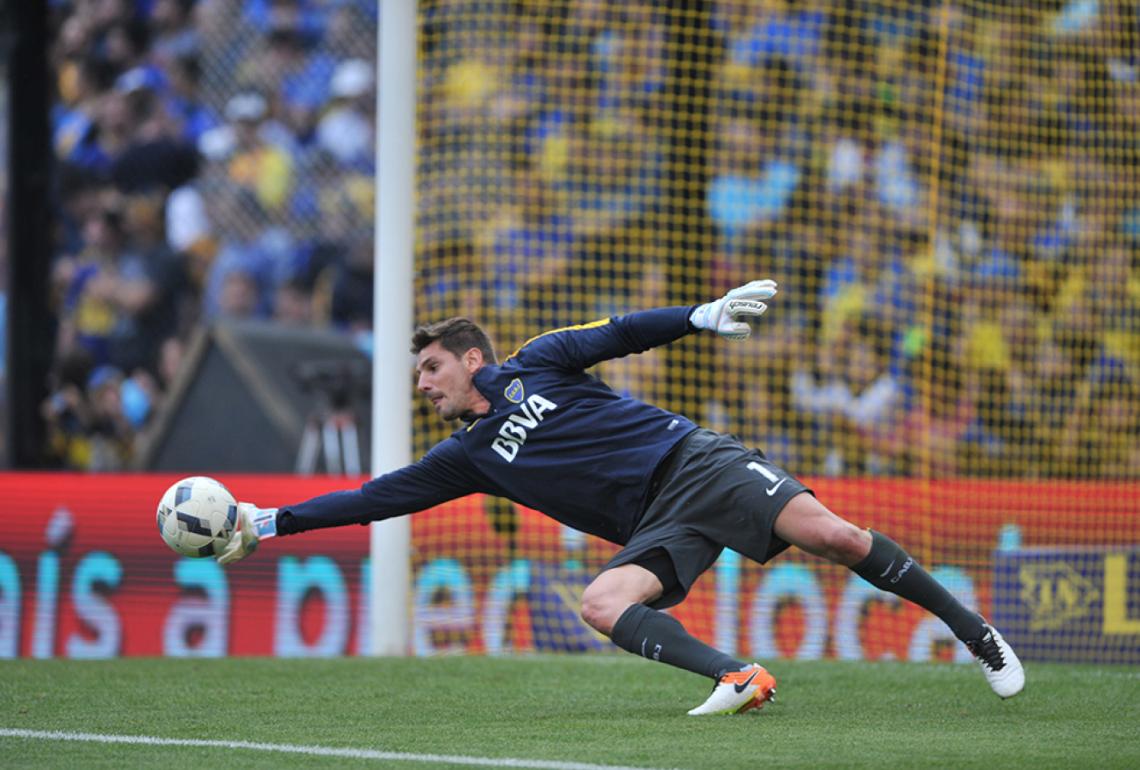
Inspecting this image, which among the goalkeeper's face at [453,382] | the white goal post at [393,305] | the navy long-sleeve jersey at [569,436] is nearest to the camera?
the navy long-sleeve jersey at [569,436]

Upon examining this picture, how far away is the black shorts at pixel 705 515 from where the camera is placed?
5.97 metres

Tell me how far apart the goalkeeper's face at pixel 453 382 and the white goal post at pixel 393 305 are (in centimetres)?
292

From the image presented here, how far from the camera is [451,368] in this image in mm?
6199

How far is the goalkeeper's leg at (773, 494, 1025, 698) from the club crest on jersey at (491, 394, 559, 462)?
A: 3.16 ft

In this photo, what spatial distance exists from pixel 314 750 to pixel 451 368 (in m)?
1.75

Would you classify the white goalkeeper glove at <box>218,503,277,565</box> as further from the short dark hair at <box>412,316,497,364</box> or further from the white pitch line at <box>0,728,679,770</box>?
the white pitch line at <box>0,728,679,770</box>

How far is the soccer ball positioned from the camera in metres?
6.21

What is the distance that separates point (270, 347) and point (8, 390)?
87.6 inches

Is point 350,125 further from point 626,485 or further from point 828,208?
point 626,485

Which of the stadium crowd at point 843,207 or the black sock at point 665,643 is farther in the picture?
the stadium crowd at point 843,207

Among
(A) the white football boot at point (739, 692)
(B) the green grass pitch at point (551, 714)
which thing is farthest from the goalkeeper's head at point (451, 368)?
(A) the white football boot at point (739, 692)

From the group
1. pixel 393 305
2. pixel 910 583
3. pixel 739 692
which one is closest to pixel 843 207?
pixel 393 305

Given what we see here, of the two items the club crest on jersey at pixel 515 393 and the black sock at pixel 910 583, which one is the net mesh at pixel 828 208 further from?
the black sock at pixel 910 583

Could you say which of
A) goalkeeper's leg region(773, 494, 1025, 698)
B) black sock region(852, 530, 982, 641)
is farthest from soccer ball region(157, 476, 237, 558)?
black sock region(852, 530, 982, 641)
